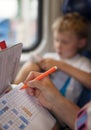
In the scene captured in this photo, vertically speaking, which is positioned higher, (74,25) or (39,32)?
(74,25)

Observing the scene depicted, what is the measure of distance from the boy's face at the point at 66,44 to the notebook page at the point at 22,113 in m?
0.70

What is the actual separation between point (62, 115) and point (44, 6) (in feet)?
3.59

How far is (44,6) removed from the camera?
1876mm

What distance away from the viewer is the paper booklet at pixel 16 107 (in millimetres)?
800

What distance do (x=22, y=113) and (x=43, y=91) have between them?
12 centimetres

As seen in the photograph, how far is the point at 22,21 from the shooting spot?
214 cm

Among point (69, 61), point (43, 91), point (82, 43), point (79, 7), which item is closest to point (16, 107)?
point (43, 91)

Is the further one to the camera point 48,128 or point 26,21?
point 26,21

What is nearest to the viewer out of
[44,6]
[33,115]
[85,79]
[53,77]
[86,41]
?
[33,115]

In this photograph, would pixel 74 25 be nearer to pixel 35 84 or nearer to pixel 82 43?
pixel 82 43

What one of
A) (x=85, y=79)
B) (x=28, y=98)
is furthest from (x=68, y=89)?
(x=28, y=98)

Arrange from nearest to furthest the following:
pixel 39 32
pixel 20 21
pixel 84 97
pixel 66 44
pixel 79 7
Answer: pixel 84 97
pixel 66 44
pixel 79 7
pixel 39 32
pixel 20 21

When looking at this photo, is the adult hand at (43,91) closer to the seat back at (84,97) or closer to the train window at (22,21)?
the seat back at (84,97)

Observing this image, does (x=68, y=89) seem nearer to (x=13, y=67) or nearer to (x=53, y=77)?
(x=53, y=77)
